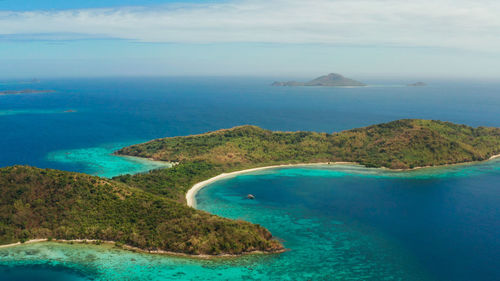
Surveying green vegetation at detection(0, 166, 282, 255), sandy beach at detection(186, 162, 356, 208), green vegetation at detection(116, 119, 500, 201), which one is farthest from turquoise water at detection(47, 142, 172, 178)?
green vegetation at detection(0, 166, 282, 255)

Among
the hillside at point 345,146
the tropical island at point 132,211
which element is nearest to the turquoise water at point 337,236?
the tropical island at point 132,211

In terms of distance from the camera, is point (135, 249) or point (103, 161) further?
point (103, 161)

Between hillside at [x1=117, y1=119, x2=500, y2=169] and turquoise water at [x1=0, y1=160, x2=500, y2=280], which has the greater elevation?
hillside at [x1=117, y1=119, x2=500, y2=169]

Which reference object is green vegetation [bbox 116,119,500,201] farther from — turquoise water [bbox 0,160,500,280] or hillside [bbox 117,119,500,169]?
turquoise water [bbox 0,160,500,280]

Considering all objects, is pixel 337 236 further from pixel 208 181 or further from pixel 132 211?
pixel 208 181

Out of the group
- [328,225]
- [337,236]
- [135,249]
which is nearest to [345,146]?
[328,225]

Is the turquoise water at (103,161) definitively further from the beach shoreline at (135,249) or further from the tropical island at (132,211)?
the beach shoreline at (135,249)
